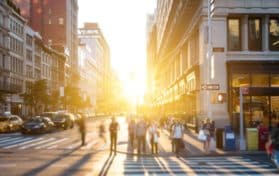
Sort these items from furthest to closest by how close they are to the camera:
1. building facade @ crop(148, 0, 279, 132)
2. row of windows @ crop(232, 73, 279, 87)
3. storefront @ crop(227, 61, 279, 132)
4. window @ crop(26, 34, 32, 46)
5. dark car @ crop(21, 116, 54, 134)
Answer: window @ crop(26, 34, 32, 46), dark car @ crop(21, 116, 54, 134), row of windows @ crop(232, 73, 279, 87), storefront @ crop(227, 61, 279, 132), building facade @ crop(148, 0, 279, 132)

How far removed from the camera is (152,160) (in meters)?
23.5

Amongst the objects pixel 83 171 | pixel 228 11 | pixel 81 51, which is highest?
pixel 81 51

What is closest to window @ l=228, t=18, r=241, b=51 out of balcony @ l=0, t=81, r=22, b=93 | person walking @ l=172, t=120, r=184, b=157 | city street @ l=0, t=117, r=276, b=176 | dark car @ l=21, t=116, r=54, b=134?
city street @ l=0, t=117, r=276, b=176

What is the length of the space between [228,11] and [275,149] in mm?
24443

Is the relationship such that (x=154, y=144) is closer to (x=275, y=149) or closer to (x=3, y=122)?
(x=275, y=149)

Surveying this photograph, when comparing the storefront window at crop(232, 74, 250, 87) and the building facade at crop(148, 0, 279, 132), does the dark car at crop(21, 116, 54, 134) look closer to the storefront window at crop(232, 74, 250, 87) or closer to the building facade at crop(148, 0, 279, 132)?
the building facade at crop(148, 0, 279, 132)

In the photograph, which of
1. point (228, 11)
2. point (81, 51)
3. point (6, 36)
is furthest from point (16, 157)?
point (81, 51)

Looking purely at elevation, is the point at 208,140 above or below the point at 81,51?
below

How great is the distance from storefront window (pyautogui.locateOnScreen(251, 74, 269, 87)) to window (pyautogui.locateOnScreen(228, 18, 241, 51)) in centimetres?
259

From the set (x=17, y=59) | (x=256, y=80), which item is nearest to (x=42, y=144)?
(x=256, y=80)

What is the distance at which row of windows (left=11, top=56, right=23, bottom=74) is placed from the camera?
3255 inches

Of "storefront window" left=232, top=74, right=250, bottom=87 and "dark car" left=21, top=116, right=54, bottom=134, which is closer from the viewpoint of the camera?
"storefront window" left=232, top=74, right=250, bottom=87

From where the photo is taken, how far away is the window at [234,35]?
41094 mm

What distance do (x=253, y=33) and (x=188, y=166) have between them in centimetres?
2314
